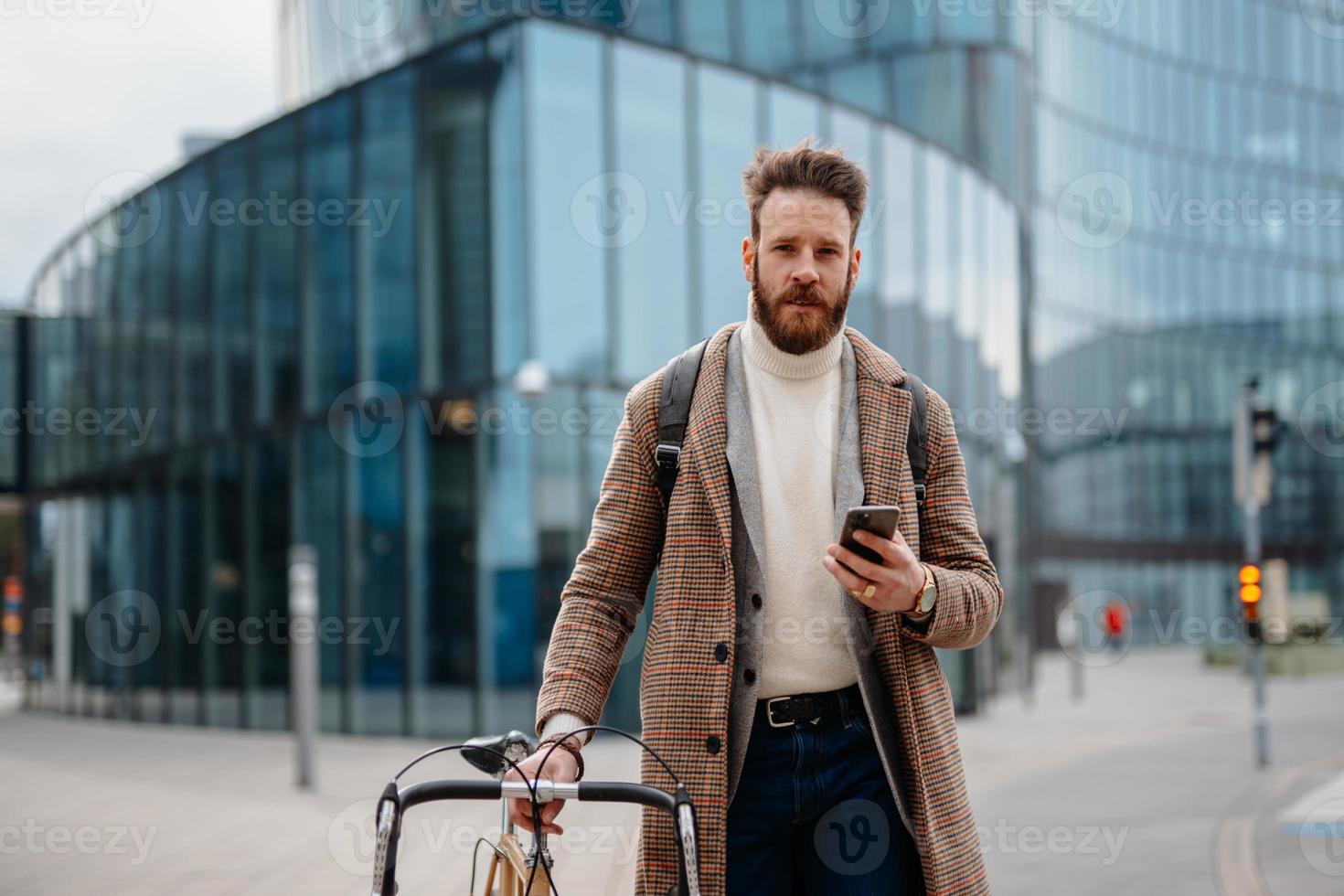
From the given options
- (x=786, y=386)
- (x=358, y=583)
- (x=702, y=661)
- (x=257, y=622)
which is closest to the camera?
(x=702, y=661)

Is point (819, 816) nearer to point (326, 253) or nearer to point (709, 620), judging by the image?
point (709, 620)

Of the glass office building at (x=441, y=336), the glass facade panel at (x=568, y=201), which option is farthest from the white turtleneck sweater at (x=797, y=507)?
the glass facade panel at (x=568, y=201)

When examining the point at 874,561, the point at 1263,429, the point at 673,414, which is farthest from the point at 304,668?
the point at 874,561

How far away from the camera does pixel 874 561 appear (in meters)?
2.31

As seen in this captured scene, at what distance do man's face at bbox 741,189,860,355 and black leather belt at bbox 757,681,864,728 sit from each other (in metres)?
0.65

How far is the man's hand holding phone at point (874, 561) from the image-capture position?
224 centimetres

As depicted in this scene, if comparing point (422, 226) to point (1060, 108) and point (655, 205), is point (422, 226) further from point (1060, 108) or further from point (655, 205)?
point (1060, 108)

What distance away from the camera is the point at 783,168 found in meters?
2.65

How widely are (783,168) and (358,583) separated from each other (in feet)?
48.0

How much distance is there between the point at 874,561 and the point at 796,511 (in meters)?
0.39

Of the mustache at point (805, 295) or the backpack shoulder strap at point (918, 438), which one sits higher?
→ the mustache at point (805, 295)

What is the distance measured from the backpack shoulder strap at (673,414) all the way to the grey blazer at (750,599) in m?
0.09

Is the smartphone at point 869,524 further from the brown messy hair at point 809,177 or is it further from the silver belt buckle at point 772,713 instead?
the brown messy hair at point 809,177

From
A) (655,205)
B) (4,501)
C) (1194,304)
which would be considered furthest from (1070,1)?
(4,501)
